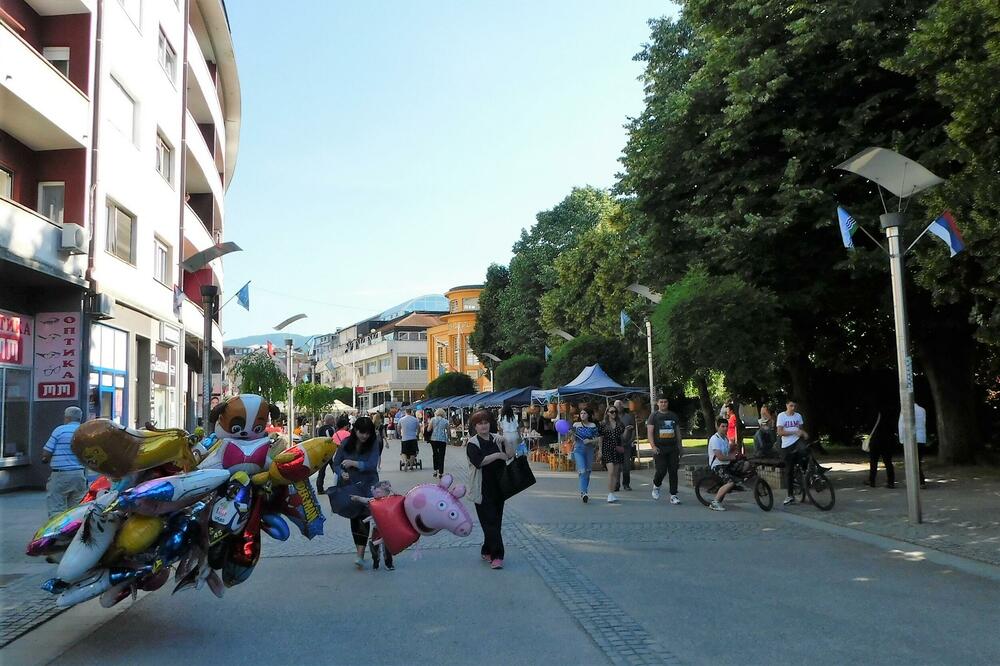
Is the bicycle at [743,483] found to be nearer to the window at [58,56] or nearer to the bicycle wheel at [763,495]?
the bicycle wheel at [763,495]

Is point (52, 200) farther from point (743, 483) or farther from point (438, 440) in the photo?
point (743, 483)

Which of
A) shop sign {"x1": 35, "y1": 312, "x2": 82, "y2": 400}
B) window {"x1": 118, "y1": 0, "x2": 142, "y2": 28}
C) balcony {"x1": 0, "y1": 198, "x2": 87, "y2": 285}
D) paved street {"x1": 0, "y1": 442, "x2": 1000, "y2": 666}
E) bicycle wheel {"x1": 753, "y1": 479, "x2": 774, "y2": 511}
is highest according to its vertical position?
window {"x1": 118, "y1": 0, "x2": 142, "y2": 28}

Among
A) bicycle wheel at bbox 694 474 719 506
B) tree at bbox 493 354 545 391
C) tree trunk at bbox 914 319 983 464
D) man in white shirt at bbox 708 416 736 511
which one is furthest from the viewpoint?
tree at bbox 493 354 545 391

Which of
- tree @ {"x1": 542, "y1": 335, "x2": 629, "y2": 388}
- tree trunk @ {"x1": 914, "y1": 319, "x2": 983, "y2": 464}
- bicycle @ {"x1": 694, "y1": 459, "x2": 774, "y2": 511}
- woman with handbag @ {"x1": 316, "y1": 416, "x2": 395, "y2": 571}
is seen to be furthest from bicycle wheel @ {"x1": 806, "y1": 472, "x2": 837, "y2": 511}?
tree @ {"x1": 542, "y1": 335, "x2": 629, "y2": 388}

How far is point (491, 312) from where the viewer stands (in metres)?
67.2

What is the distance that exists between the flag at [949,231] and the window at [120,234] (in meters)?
16.6

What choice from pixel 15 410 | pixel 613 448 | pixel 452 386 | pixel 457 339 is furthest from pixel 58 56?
pixel 457 339

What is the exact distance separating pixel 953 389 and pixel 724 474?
858 centimetres

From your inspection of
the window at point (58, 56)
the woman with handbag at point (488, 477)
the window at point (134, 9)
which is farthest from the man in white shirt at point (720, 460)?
the window at point (134, 9)

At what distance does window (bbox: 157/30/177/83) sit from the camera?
933 inches

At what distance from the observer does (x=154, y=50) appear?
22.6 metres

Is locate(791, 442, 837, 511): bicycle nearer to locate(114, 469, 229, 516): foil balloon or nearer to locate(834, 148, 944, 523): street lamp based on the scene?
locate(834, 148, 944, 523): street lamp

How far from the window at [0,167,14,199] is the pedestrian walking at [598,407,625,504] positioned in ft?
41.2

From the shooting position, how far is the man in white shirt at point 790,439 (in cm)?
1350
